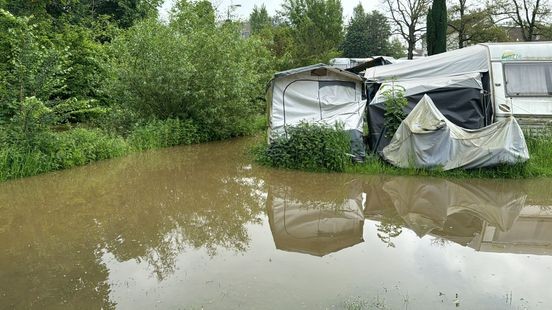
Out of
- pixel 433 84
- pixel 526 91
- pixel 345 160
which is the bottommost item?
pixel 345 160

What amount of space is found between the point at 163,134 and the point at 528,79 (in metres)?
9.56

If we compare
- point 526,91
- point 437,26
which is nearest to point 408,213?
point 526,91

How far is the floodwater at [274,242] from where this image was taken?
13.0ft

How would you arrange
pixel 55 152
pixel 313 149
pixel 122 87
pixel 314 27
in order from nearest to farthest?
pixel 313 149
pixel 55 152
pixel 122 87
pixel 314 27

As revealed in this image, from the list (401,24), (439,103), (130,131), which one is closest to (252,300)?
(439,103)

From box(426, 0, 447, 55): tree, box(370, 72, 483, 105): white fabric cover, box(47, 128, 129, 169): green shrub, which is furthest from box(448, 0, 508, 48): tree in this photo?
box(47, 128, 129, 169): green shrub

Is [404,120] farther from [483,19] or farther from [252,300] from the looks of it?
[483,19]

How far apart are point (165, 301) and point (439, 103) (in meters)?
7.50

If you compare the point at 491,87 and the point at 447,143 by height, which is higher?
the point at 491,87

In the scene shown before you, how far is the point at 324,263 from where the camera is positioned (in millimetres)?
4680

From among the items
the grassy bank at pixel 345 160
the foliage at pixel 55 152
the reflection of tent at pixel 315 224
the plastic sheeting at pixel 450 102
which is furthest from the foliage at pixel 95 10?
the reflection of tent at pixel 315 224

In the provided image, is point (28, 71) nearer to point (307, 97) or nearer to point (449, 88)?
point (307, 97)

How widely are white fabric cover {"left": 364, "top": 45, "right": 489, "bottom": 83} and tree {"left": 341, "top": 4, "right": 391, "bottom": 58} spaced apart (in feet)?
115

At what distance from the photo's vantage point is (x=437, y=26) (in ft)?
77.6
